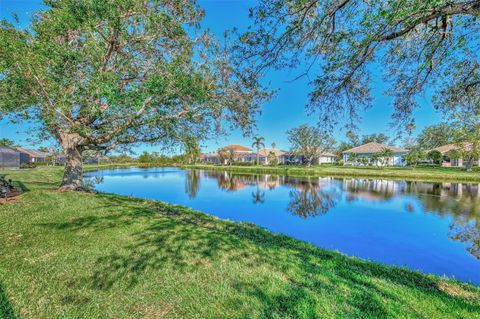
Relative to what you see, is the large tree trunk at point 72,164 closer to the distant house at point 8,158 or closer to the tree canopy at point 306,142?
the distant house at point 8,158

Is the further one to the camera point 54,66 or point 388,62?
point 54,66

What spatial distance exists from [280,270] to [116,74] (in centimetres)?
756

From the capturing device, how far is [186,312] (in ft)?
9.18

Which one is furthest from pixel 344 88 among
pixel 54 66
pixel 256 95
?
pixel 54 66

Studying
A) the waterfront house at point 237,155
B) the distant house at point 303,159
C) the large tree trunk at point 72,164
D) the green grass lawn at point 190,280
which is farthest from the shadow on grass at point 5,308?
the distant house at point 303,159

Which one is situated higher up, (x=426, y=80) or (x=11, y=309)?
(x=426, y=80)

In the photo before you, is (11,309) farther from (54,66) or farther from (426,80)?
(426,80)

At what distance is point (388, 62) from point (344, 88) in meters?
1.26

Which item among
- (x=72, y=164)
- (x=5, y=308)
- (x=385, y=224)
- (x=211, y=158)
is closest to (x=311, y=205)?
(x=385, y=224)

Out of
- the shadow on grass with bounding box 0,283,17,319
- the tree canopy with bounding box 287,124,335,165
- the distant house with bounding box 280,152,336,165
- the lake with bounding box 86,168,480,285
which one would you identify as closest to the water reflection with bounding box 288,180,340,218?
the lake with bounding box 86,168,480,285

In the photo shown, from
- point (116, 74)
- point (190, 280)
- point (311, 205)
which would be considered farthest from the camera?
point (311, 205)

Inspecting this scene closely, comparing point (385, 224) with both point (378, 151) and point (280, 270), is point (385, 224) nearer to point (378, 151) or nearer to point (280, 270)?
point (280, 270)

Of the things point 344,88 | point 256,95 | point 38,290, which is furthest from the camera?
point 256,95

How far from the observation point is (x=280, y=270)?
13.4ft
